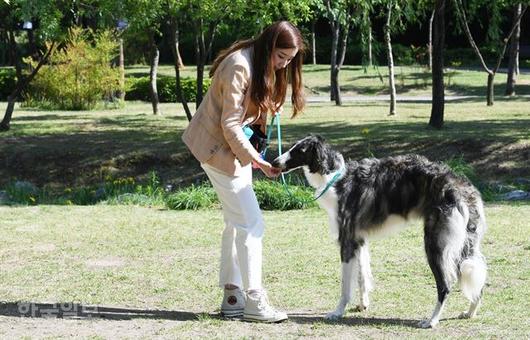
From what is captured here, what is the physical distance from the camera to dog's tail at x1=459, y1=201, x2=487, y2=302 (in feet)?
20.7

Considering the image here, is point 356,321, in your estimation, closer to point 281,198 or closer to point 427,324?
point 427,324

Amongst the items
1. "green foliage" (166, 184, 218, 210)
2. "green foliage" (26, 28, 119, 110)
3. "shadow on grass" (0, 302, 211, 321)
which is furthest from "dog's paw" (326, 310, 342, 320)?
"green foliage" (26, 28, 119, 110)

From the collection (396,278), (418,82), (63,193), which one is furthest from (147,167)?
(418,82)

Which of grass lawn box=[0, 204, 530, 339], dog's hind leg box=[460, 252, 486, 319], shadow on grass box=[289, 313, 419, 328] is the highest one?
dog's hind leg box=[460, 252, 486, 319]

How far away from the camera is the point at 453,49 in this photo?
47875mm

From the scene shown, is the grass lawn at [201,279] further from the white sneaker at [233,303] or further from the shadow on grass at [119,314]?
the white sneaker at [233,303]

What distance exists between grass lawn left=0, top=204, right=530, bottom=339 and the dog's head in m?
1.16

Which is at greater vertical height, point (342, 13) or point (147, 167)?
point (342, 13)

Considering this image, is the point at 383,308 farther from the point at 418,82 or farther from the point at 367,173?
the point at 418,82

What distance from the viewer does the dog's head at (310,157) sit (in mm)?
6559

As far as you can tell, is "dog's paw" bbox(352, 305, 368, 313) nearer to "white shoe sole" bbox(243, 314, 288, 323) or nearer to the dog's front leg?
the dog's front leg

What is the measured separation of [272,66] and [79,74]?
73.1ft

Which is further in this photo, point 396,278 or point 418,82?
point 418,82

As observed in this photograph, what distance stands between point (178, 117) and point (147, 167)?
23.7 feet
